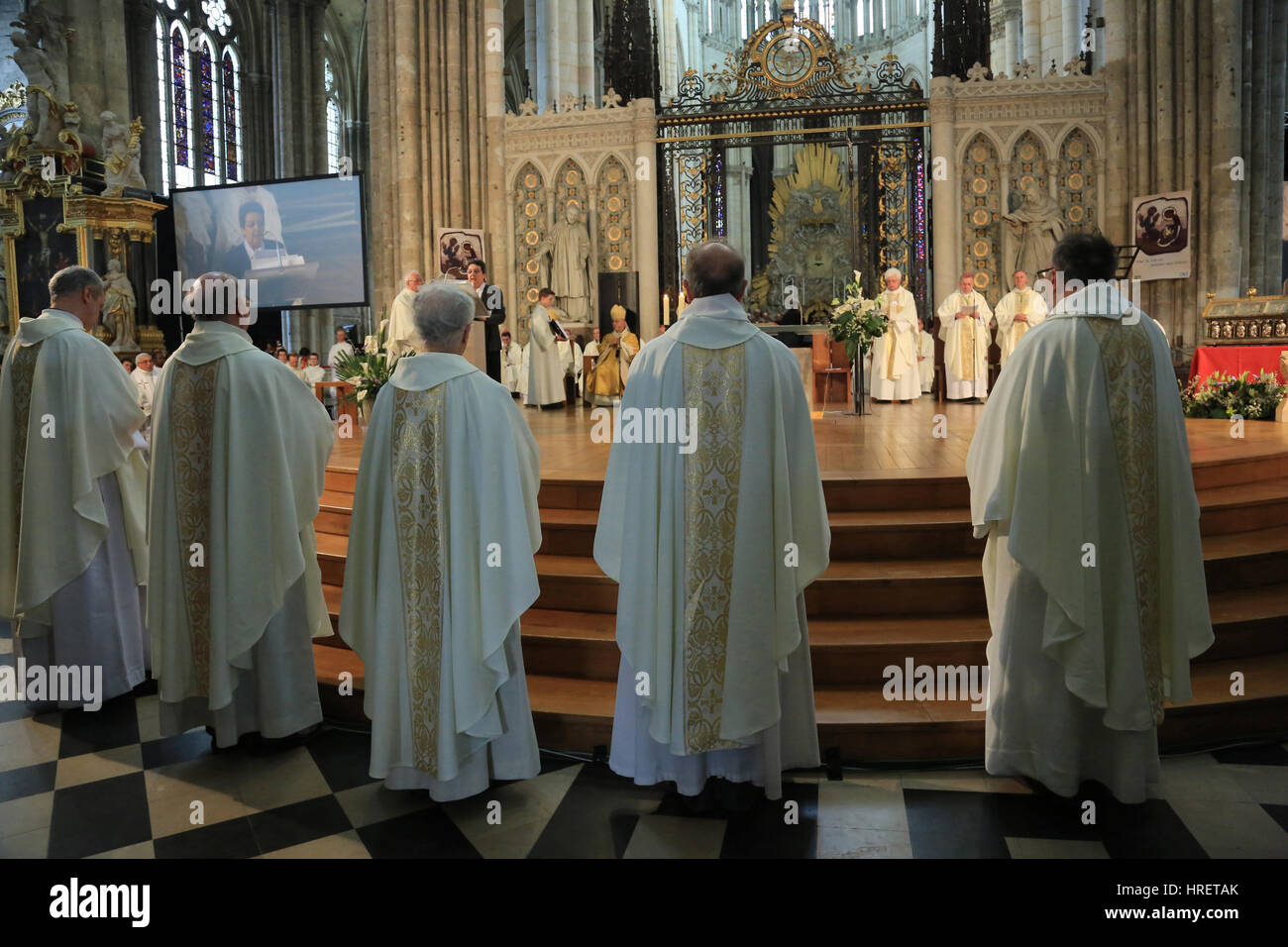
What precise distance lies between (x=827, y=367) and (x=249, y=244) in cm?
914

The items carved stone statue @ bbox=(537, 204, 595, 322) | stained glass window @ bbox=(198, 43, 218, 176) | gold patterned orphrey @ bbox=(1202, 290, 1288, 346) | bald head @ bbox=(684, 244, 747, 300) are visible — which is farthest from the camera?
stained glass window @ bbox=(198, 43, 218, 176)

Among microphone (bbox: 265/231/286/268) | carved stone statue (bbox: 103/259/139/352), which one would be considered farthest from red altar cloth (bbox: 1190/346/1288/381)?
carved stone statue (bbox: 103/259/139/352)

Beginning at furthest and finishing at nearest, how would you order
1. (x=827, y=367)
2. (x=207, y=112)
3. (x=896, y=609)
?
(x=207, y=112)
(x=827, y=367)
(x=896, y=609)

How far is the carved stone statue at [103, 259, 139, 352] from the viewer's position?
16047 mm

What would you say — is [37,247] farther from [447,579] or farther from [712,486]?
[712,486]

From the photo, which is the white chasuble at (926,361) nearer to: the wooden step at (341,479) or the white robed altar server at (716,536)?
the wooden step at (341,479)

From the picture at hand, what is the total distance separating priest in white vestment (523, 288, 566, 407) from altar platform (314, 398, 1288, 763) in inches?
255

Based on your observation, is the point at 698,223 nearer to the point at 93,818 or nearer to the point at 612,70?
the point at 612,70

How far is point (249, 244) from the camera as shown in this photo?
49.7 ft

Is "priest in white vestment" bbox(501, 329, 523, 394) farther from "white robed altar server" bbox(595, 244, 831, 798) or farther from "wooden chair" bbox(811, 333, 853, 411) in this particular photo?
"white robed altar server" bbox(595, 244, 831, 798)

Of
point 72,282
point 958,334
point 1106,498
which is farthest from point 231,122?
point 1106,498

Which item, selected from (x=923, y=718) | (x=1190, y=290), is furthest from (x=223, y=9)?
(x=923, y=718)

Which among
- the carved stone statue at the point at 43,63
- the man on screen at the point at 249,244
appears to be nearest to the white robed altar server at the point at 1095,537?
the man on screen at the point at 249,244

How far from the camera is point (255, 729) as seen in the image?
412 centimetres
